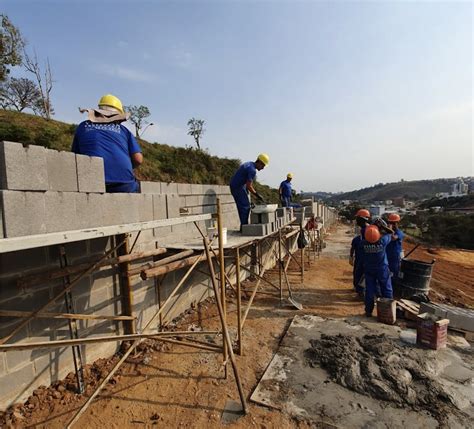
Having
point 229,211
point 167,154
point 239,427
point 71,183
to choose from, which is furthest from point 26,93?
point 239,427

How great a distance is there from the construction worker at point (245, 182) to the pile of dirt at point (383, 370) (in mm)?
2781

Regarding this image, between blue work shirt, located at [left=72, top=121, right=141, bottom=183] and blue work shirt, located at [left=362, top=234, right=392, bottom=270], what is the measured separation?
418 cm

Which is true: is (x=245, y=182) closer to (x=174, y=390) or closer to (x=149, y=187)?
(x=149, y=187)

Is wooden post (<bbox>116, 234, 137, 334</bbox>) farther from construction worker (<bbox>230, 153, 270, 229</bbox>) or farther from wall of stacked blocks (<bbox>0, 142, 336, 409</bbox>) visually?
construction worker (<bbox>230, 153, 270, 229</bbox>)

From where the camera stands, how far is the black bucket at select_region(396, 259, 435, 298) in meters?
5.73

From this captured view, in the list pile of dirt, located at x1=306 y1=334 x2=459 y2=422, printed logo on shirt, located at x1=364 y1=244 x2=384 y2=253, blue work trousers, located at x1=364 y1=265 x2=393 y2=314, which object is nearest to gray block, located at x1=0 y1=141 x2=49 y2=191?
pile of dirt, located at x1=306 y1=334 x2=459 y2=422

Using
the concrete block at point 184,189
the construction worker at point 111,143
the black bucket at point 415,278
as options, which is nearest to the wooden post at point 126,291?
the construction worker at point 111,143

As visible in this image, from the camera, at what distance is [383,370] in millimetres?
3199

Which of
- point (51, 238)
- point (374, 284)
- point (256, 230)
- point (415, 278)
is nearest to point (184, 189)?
point (256, 230)

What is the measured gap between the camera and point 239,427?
2576 mm

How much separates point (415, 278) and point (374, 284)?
1366 millimetres

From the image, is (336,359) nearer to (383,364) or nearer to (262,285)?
(383,364)

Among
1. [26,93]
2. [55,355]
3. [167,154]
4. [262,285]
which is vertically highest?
[26,93]

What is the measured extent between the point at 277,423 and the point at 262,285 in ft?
14.6
